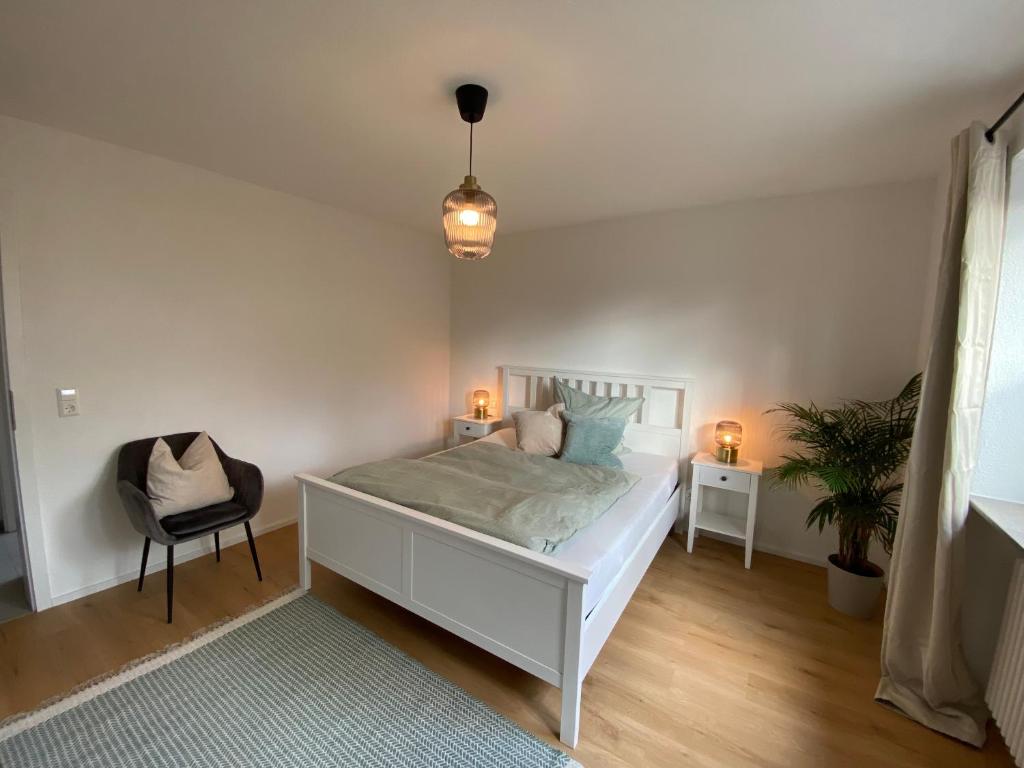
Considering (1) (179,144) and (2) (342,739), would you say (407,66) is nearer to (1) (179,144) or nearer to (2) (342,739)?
(1) (179,144)

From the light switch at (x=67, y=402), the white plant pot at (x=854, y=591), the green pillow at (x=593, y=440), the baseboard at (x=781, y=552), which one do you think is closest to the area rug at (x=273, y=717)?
the light switch at (x=67, y=402)

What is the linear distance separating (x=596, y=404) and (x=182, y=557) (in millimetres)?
2805

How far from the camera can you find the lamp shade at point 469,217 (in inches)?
64.6

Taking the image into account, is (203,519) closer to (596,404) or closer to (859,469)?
(596,404)

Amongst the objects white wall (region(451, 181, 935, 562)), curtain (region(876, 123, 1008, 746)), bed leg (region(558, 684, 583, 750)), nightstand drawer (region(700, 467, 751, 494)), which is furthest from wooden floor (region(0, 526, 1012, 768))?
white wall (region(451, 181, 935, 562))

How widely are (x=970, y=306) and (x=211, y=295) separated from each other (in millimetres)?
3556

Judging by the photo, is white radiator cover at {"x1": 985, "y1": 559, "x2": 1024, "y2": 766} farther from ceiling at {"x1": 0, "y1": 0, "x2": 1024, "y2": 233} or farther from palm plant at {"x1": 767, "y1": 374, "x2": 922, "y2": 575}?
ceiling at {"x1": 0, "y1": 0, "x2": 1024, "y2": 233}

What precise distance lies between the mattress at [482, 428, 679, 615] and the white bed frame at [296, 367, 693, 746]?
2.3 inches

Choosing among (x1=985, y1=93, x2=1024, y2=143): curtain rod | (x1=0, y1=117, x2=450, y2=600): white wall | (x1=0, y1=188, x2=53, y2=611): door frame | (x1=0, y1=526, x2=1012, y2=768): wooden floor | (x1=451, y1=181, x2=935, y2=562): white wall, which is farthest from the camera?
(x1=451, y1=181, x2=935, y2=562): white wall

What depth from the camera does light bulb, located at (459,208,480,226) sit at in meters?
1.64

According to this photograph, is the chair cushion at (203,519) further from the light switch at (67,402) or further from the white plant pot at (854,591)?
the white plant pot at (854,591)

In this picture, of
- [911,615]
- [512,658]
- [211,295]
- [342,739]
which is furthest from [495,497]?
[211,295]

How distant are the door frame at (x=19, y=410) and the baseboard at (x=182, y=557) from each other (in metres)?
0.08

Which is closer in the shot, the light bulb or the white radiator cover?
the white radiator cover
